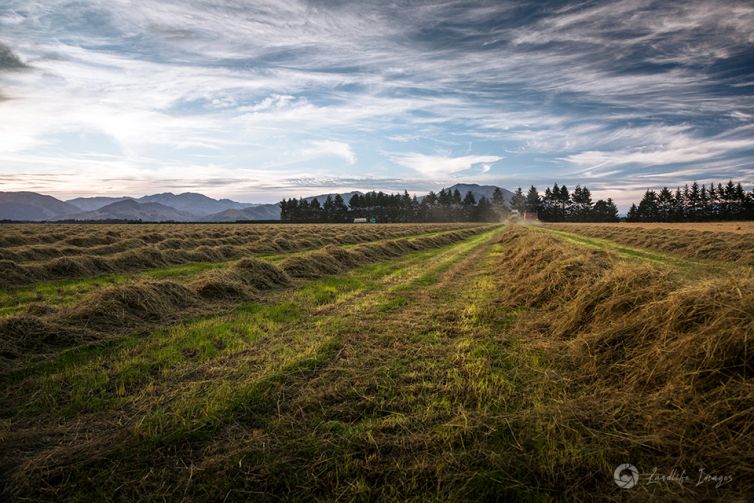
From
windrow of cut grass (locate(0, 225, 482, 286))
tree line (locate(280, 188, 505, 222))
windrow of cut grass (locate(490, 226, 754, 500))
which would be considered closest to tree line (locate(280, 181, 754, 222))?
tree line (locate(280, 188, 505, 222))

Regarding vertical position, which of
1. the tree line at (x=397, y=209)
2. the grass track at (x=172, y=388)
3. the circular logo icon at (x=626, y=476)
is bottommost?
the grass track at (x=172, y=388)

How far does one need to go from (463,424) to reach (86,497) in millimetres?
3574

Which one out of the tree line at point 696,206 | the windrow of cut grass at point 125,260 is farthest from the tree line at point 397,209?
the windrow of cut grass at point 125,260

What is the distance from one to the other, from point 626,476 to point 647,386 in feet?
6.04

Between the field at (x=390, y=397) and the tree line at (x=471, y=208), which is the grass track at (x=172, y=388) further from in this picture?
the tree line at (x=471, y=208)

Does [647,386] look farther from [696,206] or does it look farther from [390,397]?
[696,206]

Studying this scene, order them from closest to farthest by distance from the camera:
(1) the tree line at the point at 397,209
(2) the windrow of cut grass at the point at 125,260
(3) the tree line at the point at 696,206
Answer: (2) the windrow of cut grass at the point at 125,260 < (3) the tree line at the point at 696,206 < (1) the tree line at the point at 397,209

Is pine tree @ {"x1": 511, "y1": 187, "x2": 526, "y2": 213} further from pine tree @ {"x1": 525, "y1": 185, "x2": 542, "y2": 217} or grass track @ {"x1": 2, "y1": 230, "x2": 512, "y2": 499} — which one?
grass track @ {"x1": 2, "y1": 230, "x2": 512, "y2": 499}

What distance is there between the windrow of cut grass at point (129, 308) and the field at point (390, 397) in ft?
0.17

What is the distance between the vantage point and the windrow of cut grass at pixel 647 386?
3.11m

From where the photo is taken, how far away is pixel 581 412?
3834 mm

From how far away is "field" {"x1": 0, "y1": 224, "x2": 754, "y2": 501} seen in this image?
10.0 ft

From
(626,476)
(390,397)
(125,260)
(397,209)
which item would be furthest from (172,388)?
(397,209)

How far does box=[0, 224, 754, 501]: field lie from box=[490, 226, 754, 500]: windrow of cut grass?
21mm
